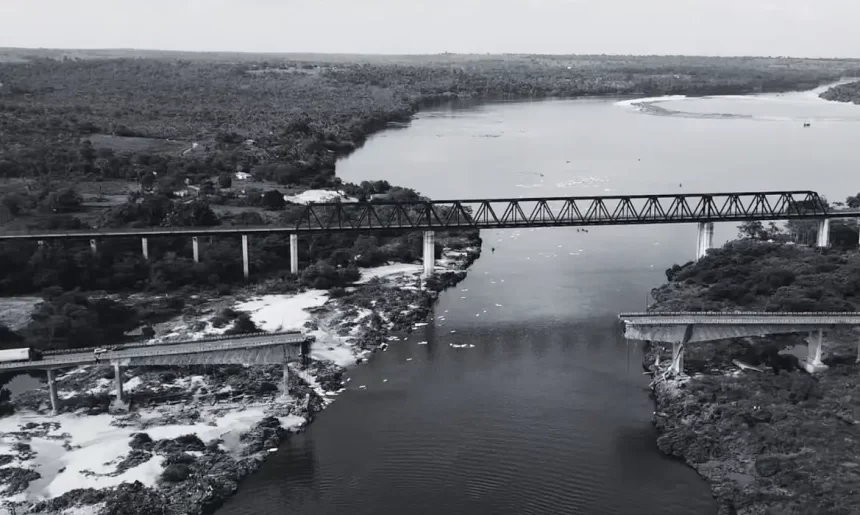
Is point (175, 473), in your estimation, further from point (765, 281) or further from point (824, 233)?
point (824, 233)

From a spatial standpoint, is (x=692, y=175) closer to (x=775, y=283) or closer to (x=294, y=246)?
(x=775, y=283)

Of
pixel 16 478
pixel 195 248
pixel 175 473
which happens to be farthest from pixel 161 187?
pixel 175 473

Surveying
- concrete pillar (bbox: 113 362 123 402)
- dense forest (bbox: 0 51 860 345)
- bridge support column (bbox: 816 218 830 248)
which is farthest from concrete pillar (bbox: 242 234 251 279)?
bridge support column (bbox: 816 218 830 248)

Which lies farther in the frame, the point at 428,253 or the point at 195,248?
the point at 428,253

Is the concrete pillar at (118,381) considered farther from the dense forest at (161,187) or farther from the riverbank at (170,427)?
the dense forest at (161,187)

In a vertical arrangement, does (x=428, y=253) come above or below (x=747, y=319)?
below
